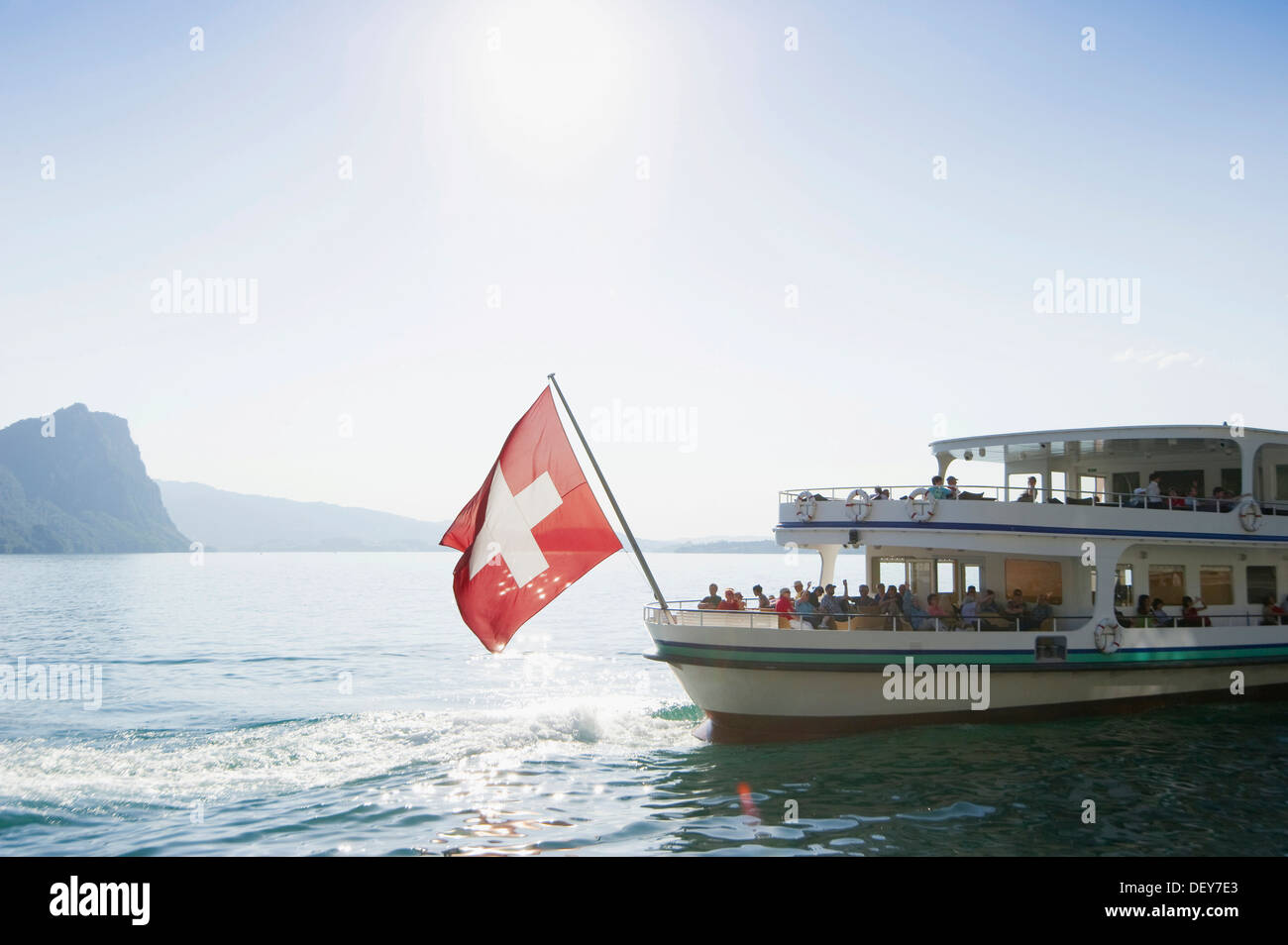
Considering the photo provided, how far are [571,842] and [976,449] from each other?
563 inches

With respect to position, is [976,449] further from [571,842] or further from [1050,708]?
[571,842]

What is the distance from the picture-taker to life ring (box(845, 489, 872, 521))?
62.3ft

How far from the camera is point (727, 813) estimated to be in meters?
13.3

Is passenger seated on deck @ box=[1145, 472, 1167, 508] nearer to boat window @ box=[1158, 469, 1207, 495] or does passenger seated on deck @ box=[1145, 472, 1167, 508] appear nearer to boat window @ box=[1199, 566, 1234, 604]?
boat window @ box=[1158, 469, 1207, 495]

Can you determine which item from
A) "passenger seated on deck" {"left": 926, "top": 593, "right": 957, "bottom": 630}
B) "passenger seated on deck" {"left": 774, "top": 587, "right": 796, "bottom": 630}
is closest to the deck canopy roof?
"passenger seated on deck" {"left": 926, "top": 593, "right": 957, "bottom": 630}

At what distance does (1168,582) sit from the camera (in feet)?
71.5

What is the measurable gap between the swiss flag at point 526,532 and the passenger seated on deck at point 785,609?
379 cm

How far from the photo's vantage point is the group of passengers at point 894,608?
18.3 metres

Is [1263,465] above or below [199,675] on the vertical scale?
above

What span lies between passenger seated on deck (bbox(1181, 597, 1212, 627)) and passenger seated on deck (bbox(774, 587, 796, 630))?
340 inches

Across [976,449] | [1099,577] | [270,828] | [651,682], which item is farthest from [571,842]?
[651,682]

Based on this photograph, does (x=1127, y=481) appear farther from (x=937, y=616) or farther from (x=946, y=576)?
(x=937, y=616)

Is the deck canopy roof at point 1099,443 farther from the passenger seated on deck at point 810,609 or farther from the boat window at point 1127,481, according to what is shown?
the passenger seated on deck at point 810,609
